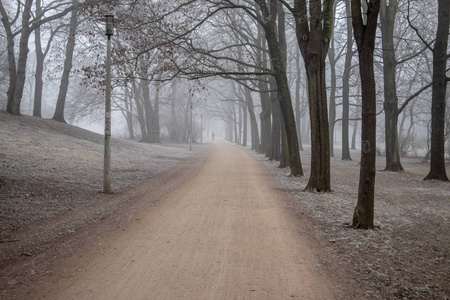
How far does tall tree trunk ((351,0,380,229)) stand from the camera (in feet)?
22.7

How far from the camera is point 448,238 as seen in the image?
6.36 metres

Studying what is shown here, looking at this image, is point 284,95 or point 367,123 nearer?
point 367,123

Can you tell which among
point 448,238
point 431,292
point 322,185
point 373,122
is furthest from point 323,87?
point 431,292

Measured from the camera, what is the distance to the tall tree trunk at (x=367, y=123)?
273 inches

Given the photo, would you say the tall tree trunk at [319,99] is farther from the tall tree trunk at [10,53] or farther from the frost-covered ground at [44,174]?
the tall tree trunk at [10,53]

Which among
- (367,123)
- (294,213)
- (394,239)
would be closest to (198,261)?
(394,239)

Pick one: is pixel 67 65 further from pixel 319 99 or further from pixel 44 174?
pixel 319 99

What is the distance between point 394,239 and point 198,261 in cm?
339

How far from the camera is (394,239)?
20.5 feet

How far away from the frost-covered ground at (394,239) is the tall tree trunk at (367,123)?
363 mm

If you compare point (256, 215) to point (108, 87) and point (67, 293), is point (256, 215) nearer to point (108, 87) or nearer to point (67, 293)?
point (67, 293)

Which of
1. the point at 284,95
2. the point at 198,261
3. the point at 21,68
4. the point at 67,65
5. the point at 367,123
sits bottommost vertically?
the point at 198,261

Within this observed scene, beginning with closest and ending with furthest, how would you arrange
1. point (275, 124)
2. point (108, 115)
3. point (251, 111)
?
point (108, 115) < point (275, 124) < point (251, 111)

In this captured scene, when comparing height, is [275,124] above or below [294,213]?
above
